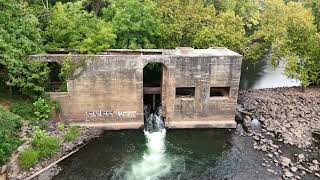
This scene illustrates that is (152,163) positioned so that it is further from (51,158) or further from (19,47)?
(19,47)

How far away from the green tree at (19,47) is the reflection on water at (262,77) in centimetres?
2429

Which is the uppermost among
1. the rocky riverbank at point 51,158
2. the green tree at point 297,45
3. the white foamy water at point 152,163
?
the green tree at point 297,45

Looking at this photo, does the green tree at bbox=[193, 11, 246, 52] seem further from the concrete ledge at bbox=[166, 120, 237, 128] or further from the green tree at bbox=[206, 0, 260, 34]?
the green tree at bbox=[206, 0, 260, 34]

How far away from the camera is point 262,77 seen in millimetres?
48281

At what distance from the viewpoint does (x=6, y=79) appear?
30859mm

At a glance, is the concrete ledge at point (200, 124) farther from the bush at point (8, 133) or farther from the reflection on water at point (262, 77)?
the bush at point (8, 133)

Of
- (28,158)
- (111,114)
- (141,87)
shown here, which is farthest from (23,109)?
(141,87)

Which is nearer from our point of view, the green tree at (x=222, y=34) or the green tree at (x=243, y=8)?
the green tree at (x=222, y=34)

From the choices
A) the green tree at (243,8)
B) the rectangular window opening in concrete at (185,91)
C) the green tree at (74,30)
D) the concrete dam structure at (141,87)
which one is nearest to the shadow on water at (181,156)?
the concrete dam structure at (141,87)

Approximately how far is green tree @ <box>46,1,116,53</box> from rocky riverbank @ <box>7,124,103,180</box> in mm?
7223

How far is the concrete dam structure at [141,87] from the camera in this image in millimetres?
30469

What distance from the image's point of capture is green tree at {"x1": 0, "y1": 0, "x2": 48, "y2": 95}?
2852 centimetres

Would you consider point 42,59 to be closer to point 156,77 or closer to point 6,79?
point 6,79

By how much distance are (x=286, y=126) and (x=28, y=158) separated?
72.4 ft
